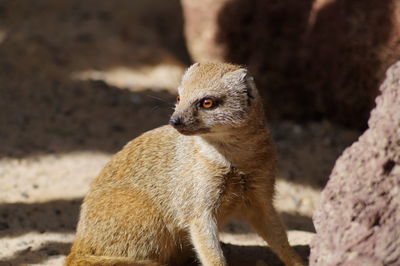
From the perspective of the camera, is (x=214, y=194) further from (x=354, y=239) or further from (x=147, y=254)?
(x=354, y=239)

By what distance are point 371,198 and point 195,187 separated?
1.19 m

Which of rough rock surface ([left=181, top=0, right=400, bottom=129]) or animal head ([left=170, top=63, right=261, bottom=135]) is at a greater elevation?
rough rock surface ([left=181, top=0, right=400, bottom=129])

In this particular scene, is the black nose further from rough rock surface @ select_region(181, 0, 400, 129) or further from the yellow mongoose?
rough rock surface @ select_region(181, 0, 400, 129)

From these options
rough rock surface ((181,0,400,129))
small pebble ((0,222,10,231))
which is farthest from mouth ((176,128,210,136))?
rough rock surface ((181,0,400,129))

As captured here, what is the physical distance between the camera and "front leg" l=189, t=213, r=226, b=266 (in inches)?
145

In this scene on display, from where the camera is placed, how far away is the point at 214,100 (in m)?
3.57

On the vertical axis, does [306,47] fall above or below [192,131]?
above

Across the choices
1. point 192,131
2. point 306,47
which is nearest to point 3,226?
point 192,131

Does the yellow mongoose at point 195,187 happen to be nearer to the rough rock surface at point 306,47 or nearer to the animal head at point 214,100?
the animal head at point 214,100

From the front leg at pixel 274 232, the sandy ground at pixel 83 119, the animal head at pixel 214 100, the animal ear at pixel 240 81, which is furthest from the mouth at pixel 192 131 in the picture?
the sandy ground at pixel 83 119

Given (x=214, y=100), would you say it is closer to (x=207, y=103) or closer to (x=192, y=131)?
(x=207, y=103)

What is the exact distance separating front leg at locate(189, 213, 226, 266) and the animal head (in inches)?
19.3

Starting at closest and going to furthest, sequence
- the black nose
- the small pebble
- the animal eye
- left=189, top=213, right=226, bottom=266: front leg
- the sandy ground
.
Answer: the black nose → the animal eye → left=189, top=213, right=226, bottom=266: front leg → the small pebble → the sandy ground

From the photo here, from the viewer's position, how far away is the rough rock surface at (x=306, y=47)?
19.3ft
